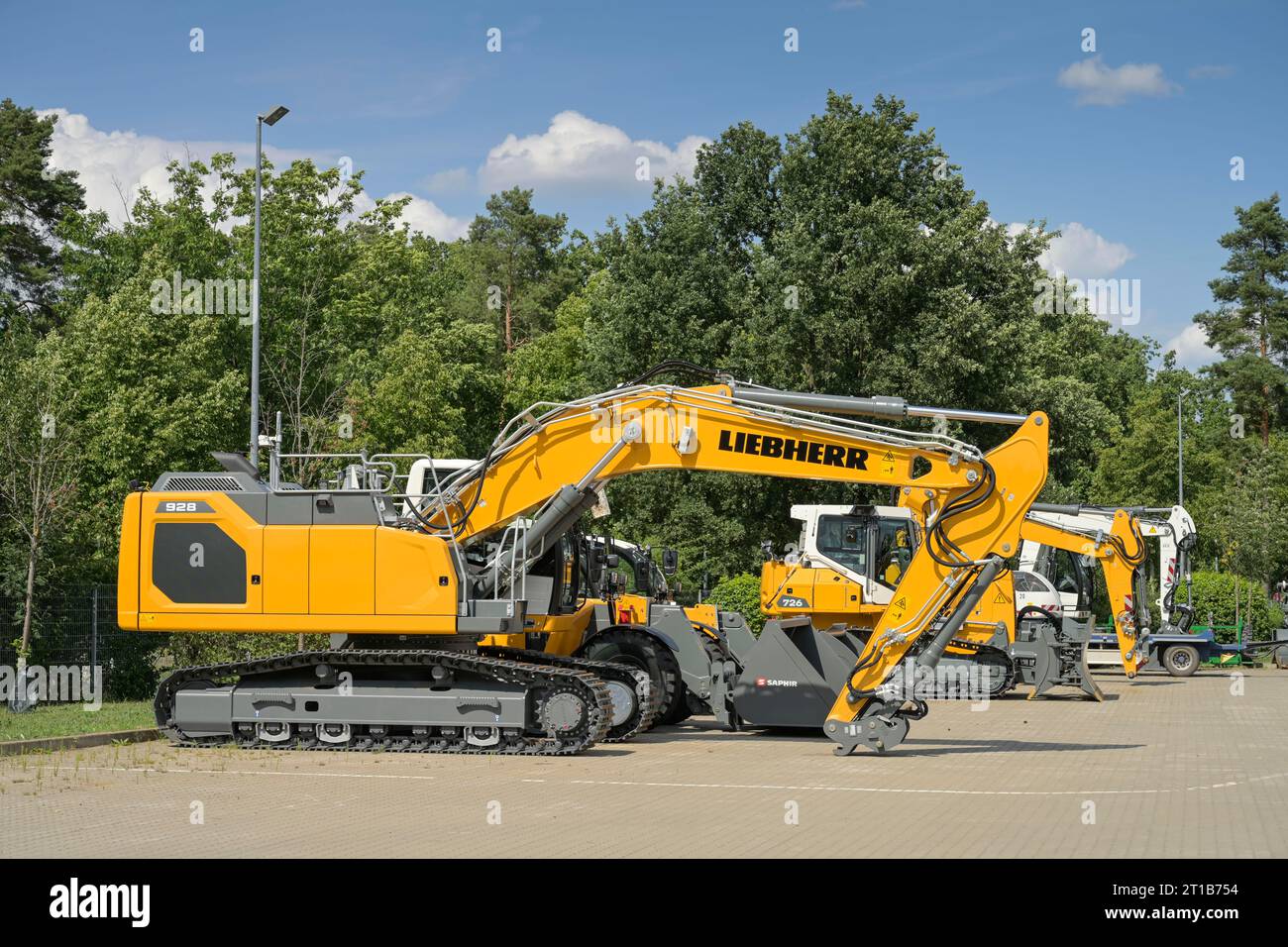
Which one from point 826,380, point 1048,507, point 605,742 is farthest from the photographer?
point 826,380

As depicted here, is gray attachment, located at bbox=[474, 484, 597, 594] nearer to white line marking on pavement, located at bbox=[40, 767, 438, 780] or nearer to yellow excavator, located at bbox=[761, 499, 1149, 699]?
white line marking on pavement, located at bbox=[40, 767, 438, 780]

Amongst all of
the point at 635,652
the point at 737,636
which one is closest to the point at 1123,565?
the point at 737,636

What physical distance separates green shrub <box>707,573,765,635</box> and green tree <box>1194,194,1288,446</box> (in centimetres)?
4176

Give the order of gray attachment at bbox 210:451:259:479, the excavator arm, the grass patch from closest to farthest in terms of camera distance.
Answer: the grass patch < gray attachment at bbox 210:451:259:479 < the excavator arm

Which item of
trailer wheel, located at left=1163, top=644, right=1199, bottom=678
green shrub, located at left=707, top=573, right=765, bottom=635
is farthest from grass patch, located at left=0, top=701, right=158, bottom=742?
trailer wheel, located at left=1163, top=644, right=1199, bottom=678

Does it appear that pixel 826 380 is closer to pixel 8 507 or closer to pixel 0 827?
pixel 8 507

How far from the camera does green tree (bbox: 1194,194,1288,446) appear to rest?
67688 mm

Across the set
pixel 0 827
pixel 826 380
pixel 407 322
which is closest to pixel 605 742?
pixel 0 827

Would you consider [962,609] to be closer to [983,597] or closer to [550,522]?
[550,522]

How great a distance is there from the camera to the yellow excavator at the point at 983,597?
24969 mm

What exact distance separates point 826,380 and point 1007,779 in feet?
80.8

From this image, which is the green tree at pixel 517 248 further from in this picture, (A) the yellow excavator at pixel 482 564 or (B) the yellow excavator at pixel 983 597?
(A) the yellow excavator at pixel 482 564

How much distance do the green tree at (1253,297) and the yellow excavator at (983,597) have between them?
4354 cm

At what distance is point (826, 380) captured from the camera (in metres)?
38.0
